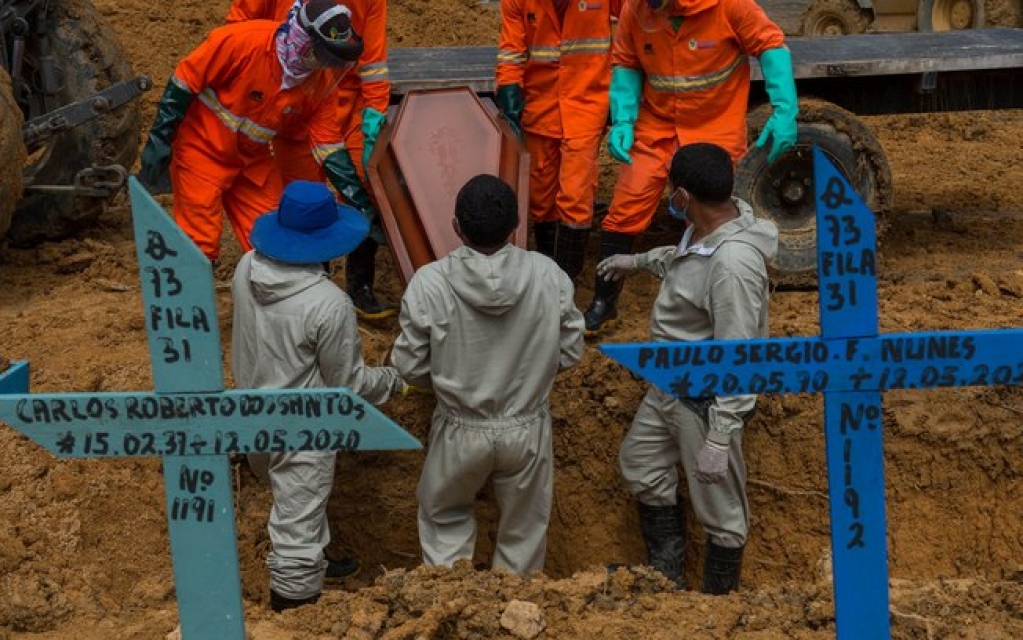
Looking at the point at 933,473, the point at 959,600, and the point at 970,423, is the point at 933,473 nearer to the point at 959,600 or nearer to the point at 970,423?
the point at 970,423

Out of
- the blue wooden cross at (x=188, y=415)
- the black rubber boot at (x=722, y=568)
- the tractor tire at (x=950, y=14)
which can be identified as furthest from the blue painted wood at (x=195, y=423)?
the tractor tire at (x=950, y=14)

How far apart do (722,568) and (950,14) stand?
9.19 meters

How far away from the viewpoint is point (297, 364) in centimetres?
519

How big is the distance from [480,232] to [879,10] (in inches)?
387

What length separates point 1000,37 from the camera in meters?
8.67

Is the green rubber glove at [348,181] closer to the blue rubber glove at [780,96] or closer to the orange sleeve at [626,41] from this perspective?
the orange sleeve at [626,41]

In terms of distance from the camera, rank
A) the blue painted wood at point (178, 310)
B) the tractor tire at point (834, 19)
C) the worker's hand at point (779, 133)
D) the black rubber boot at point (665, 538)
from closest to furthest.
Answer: the blue painted wood at point (178, 310)
the black rubber boot at point (665, 538)
the worker's hand at point (779, 133)
the tractor tire at point (834, 19)

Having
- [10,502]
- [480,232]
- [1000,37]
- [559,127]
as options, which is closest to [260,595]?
[10,502]

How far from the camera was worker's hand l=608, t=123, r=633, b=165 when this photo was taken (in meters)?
6.52

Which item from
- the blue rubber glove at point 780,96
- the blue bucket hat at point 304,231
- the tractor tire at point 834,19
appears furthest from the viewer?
the tractor tire at point 834,19

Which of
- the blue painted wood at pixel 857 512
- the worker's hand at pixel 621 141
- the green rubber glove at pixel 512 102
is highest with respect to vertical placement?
the green rubber glove at pixel 512 102

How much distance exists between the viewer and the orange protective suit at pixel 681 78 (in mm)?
6410

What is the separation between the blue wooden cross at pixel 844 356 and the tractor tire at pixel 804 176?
12.8 ft

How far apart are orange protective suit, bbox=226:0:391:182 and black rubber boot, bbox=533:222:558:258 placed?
1.00 meters
